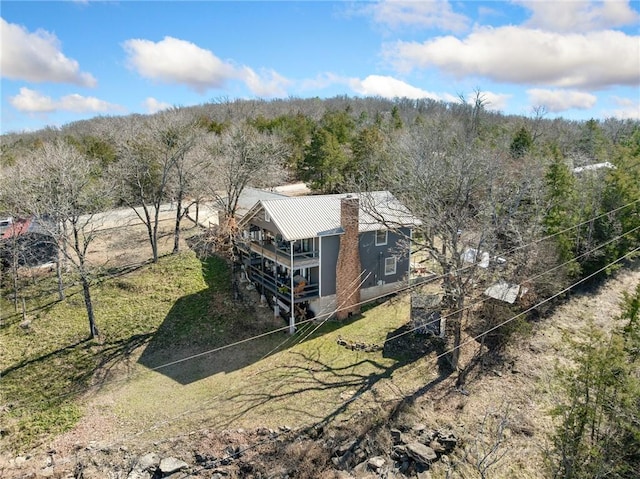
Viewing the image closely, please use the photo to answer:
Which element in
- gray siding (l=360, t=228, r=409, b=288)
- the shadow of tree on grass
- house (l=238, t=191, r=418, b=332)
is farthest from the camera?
gray siding (l=360, t=228, r=409, b=288)

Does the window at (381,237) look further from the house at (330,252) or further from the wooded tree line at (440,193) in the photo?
the wooded tree line at (440,193)

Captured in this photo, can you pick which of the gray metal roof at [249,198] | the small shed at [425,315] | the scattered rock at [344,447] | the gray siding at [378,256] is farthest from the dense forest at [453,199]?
the scattered rock at [344,447]

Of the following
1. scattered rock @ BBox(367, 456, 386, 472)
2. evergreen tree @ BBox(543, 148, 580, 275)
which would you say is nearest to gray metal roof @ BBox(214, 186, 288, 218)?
evergreen tree @ BBox(543, 148, 580, 275)

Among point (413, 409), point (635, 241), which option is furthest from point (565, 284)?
point (413, 409)

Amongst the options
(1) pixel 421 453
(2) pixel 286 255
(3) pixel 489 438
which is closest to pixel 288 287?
(2) pixel 286 255

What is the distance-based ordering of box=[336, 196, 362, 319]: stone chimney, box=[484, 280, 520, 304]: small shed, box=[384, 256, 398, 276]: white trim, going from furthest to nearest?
box=[384, 256, 398, 276]: white trim → box=[336, 196, 362, 319]: stone chimney → box=[484, 280, 520, 304]: small shed

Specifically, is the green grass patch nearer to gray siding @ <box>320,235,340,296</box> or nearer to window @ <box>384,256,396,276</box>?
gray siding @ <box>320,235,340,296</box>
